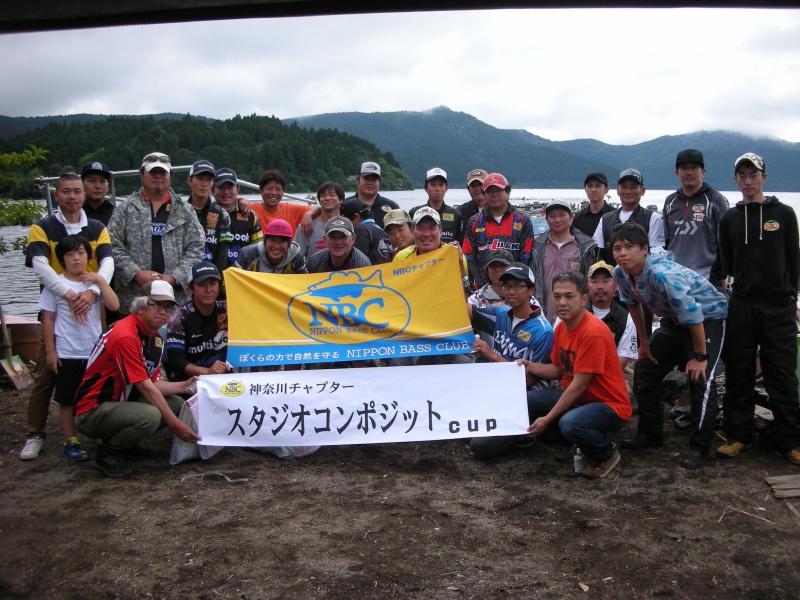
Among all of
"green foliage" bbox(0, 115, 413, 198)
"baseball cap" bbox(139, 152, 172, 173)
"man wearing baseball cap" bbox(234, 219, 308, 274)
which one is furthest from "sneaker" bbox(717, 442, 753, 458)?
"green foliage" bbox(0, 115, 413, 198)

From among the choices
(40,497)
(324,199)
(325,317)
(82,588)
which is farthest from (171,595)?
(324,199)

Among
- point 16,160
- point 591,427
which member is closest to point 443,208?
point 591,427

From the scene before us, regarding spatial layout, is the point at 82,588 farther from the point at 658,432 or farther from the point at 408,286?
the point at 658,432

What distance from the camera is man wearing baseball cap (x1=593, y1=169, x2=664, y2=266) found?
20.6ft

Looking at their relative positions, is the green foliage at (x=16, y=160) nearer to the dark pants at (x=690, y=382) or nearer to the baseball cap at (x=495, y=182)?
the baseball cap at (x=495, y=182)

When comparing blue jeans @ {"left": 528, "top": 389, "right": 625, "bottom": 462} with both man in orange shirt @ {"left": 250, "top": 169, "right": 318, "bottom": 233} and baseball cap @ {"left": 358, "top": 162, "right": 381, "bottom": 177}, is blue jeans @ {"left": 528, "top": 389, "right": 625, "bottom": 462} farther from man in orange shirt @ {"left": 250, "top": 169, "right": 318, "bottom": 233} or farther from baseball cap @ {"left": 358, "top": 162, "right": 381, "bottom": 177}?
man in orange shirt @ {"left": 250, "top": 169, "right": 318, "bottom": 233}

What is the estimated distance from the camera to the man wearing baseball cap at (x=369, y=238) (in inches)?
264

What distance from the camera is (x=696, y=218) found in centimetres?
589

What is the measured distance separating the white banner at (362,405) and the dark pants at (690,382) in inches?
47.9

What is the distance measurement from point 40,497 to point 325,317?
2.54 meters

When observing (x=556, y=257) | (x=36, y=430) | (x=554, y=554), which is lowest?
(x=554, y=554)

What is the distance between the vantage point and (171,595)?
322 centimetres

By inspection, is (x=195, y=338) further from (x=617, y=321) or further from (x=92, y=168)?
(x=617, y=321)

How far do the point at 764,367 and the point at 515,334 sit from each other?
2.08 meters
